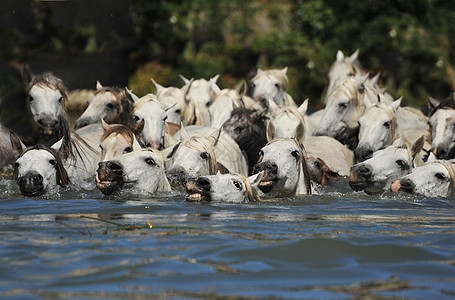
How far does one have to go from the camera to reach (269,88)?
12.9 metres

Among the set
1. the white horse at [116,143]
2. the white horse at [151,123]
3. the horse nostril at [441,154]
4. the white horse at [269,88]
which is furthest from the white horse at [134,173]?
the white horse at [269,88]

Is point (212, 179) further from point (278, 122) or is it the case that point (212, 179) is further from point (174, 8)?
point (174, 8)

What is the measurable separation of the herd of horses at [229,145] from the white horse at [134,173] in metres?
0.01

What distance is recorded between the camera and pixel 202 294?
4.35m

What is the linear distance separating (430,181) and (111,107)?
181 inches

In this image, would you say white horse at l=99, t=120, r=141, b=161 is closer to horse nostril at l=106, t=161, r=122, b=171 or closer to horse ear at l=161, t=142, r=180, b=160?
horse ear at l=161, t=142, r=180, b=160

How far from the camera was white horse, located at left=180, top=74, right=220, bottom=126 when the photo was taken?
40.9 feet

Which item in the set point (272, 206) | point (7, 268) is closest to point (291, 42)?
point (272, 206)

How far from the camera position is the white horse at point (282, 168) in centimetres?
757

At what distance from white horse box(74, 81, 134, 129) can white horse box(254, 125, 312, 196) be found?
11.2ft

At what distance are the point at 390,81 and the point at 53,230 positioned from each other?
15.5 m

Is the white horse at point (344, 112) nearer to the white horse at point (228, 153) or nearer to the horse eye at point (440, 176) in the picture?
the white horse at point (228, 153)

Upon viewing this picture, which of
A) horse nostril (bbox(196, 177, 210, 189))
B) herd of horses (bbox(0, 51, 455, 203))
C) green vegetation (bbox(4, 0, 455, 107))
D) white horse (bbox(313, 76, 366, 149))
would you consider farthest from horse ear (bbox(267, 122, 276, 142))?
green vegetation (bbox(4, 0, 455, 107))

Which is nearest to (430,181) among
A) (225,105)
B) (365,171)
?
(365,171)
